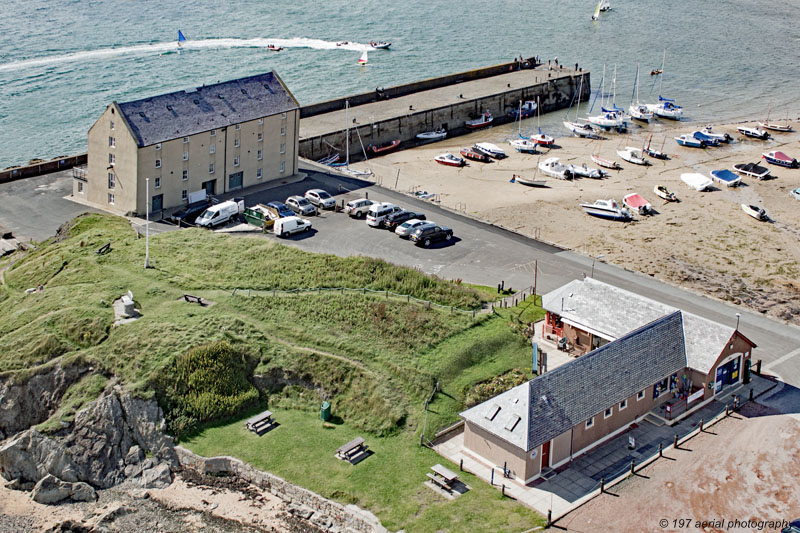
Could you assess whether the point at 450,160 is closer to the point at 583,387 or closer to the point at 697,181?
the point at 697,181

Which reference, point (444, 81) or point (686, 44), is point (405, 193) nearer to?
point (444, 81)

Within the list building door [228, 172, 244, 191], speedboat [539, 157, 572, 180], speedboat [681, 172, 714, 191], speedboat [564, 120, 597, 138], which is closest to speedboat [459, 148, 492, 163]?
speedboat [539, 157, 572, 180]

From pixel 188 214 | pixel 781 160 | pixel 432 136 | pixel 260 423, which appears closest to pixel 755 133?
pixel 781 160

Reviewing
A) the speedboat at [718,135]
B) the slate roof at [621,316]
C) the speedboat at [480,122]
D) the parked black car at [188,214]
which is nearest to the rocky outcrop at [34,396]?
the parked black car at [188,214]

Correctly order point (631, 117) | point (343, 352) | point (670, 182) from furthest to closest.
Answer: point (631, 117), point (670, 182), point (343, 352)

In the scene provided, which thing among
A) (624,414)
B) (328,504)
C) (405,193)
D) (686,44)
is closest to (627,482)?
(624,414)

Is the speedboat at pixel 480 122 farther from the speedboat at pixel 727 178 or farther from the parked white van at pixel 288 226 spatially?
the parked white van at pixel 288 226
